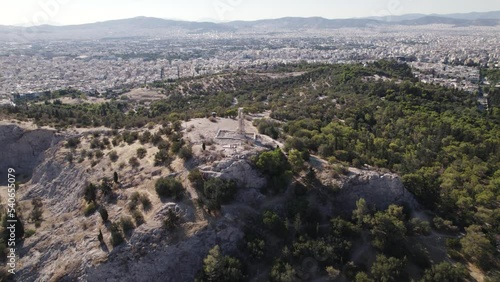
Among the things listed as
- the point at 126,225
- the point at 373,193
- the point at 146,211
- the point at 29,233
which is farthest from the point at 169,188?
the point at 373,193

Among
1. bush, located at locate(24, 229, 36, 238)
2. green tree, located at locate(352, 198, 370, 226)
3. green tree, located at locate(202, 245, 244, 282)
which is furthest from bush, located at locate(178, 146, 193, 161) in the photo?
green tree, located at locate(352, 198, 370, 226)

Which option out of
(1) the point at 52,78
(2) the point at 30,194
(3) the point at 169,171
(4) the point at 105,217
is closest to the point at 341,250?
(3) the point at 169,171

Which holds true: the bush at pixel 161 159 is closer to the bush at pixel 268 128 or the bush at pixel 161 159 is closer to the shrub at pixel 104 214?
the shrub at pixel 104 214

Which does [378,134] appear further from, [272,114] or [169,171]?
[169,171]

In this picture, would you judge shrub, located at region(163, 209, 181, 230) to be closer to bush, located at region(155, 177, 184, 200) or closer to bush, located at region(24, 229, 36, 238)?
bush, located at region(155, 177, 184, 200)

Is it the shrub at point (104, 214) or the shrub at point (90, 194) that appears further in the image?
the shrub at point (90, 194)

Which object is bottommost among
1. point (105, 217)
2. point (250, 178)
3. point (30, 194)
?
point (30, 194)

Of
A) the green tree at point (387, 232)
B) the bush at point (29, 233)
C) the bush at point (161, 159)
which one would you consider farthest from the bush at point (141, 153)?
the green tree at point (387, 232)
